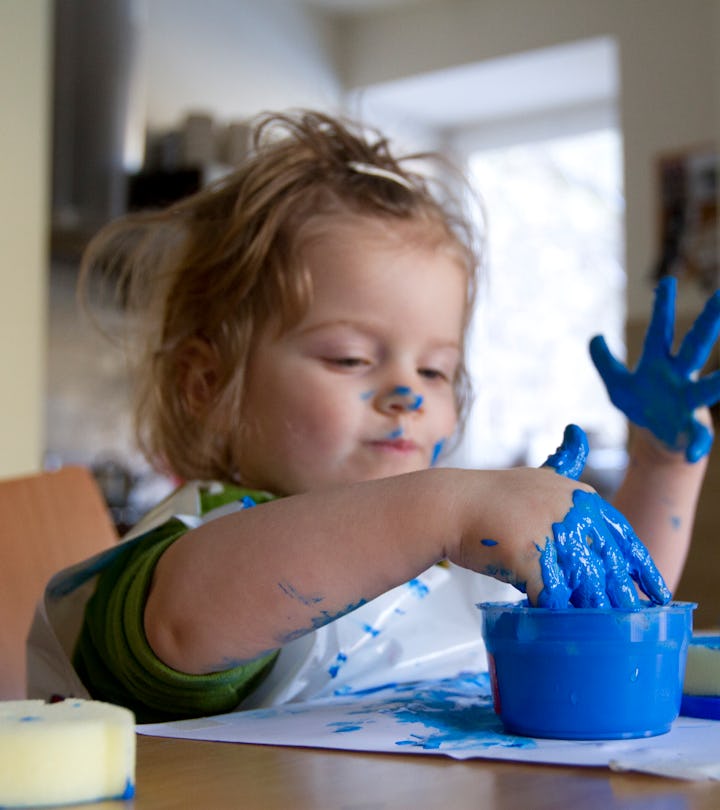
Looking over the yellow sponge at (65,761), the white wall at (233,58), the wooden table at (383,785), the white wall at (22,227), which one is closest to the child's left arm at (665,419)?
the wooden table at (383,785)

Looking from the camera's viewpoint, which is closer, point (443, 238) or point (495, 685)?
point (495, 685)

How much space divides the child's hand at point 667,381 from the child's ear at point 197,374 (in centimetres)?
43

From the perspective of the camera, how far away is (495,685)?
24.5 inches

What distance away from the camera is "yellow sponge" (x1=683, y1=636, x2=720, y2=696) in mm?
668

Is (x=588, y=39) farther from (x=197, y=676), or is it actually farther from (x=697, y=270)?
(x=197, y=676)

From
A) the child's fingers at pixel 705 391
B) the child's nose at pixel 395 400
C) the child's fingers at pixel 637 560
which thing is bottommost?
the child's fingers at pixel 637 560

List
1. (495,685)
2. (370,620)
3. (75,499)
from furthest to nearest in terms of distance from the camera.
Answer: (75,499), (370,620), (495,685)

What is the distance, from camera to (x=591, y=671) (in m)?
0.58

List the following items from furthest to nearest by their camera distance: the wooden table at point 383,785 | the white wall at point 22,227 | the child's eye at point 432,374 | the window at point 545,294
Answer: the window at point 545,294, the white wall at point 22,227, the child's eye at point 432,374, the wooden table at point 383,785

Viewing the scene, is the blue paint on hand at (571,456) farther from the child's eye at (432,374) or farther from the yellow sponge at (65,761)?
the child's eye at (432,374)

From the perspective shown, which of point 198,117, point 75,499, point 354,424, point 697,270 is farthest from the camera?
point 198,117

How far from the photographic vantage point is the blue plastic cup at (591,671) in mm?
576

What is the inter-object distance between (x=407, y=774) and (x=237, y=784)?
8cm

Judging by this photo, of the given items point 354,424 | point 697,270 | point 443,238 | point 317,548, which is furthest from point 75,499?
point 697,270
